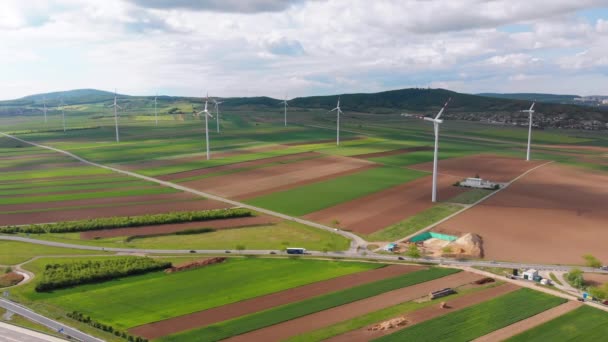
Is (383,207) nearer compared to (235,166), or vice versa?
(383,207)

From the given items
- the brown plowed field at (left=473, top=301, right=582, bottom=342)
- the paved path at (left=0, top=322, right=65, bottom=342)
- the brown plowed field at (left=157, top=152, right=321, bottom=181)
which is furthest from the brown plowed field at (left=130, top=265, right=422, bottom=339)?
the brown plowed field at (left=157, top=152, right=321, bottom=181)

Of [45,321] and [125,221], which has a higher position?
[125,221]

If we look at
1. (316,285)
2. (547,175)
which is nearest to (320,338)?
(316,285)

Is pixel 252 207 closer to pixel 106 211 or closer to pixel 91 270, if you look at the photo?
pixel 106 211

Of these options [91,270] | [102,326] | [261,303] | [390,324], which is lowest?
[102,326]

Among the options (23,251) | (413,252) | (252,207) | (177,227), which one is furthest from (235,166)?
(413,252)

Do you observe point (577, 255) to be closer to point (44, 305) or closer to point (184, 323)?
point (184, 323)

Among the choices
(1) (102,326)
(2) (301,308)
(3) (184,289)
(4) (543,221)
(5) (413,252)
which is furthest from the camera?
(4) (543,221)
